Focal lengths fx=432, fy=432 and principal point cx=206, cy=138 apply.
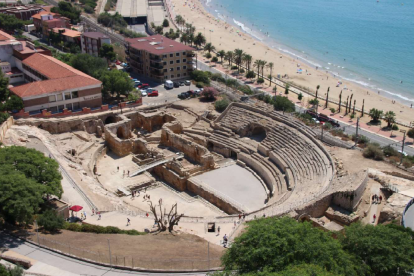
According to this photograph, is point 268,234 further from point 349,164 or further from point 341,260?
point 349,164

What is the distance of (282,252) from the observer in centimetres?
2484

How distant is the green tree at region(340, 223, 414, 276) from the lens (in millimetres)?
26519

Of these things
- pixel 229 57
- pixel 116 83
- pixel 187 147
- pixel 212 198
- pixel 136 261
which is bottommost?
pixel 212 198

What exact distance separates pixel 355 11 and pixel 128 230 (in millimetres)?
169542

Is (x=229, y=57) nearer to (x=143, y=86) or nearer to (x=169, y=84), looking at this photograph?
(x=169, y=84)

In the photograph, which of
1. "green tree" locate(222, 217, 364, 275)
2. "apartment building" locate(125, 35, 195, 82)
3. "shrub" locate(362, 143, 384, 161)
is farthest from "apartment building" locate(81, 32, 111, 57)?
"green tree" locate(222, 217, 364, 275)

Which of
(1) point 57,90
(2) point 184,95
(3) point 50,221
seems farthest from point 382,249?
(2) point 184,95

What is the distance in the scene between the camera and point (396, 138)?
212 ft

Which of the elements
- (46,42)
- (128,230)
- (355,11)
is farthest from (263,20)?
(128,230)

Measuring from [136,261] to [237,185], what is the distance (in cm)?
2272

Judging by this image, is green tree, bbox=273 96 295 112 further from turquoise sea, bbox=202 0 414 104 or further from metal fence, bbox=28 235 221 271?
metal fence, bbox=28 235 221 271

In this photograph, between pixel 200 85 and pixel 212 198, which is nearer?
pixel 212 198

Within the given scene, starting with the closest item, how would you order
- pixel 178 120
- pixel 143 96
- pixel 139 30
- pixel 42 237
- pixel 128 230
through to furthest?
pixel 42 237 → pixel 128 230 → pixel 178 120 → pixel 143 96 → pixel 139 30

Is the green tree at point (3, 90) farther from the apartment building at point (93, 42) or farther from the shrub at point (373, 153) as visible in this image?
the shrub at point (373, 153)
